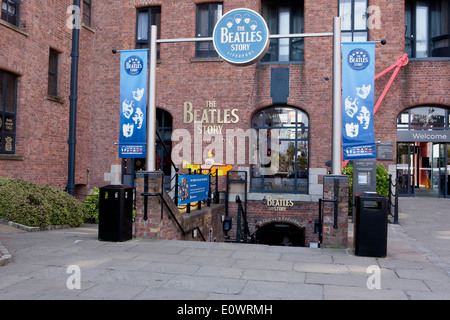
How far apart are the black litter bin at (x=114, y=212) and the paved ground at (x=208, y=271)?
0.72ft

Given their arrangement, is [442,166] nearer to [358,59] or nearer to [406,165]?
[406,165]

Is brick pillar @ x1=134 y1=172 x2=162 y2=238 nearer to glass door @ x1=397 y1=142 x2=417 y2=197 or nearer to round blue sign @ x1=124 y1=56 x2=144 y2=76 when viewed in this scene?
round blue sign @ x1=124 y1=56 x2=144 y2=76

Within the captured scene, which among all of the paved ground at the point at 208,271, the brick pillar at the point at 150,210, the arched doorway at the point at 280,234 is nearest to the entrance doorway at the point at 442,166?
the arched doorway at the point at 280,234

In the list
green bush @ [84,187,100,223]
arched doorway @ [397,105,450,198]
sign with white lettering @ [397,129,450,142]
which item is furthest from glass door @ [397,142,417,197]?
green bush @ [84,187,100,223]

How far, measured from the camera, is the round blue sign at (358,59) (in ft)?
26.0

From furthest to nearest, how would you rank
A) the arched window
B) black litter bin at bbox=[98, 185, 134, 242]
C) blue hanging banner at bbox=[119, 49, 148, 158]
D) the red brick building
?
the arched window < the red brick building < blue hanging banner at bbox=[119, 49, 148, 158] < black litter bin at bbox=[98, 185, 134, 242]

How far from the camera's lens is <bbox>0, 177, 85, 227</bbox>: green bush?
32.0 feet

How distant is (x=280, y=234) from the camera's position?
15.1m

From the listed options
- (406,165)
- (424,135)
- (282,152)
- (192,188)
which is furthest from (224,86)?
(406,165)

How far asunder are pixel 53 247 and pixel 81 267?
182 cm

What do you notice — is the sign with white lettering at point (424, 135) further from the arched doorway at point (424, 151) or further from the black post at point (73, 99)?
the black post at point (73, 99)

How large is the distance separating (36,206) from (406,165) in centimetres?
1365

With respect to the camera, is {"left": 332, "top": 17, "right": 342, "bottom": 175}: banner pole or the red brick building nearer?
{"left": 332, "top": 17, "right": 342, "bottom": 175}: banner pole
